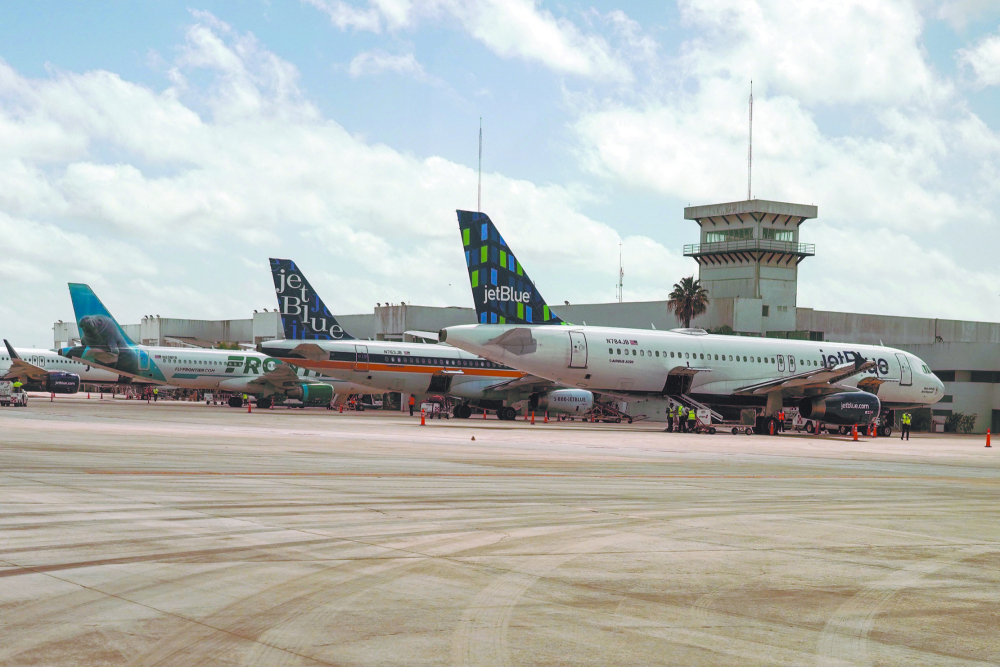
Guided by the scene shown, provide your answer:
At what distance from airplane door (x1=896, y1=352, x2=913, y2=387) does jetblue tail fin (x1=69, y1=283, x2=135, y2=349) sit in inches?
1641

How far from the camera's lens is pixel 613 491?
14.9m

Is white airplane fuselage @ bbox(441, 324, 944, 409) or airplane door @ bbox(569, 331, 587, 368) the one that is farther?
airplane door @ bbox(569, 331, 587, 368)

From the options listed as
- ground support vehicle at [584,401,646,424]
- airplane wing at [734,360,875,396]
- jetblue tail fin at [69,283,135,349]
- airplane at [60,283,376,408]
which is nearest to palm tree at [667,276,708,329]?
ground support vehicle at [584,401,646,424]

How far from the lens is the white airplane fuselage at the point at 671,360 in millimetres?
38281

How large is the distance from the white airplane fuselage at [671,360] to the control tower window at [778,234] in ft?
119

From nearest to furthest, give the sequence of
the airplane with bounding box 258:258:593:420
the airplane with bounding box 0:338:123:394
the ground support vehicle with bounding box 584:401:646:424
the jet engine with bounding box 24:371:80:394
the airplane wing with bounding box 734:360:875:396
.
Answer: the airplane wing with bounding box 734:360:875:396, the airplane with bounding box 258:258:593:420, the ground support vehicle with bounding box 584:401:646:424, the airplane with bounding box 0:338:123:394, the jet engine with bounding box 24:371:80:394

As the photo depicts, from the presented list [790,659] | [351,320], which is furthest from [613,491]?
[351,320]

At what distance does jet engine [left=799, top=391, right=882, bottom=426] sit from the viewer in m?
41.6

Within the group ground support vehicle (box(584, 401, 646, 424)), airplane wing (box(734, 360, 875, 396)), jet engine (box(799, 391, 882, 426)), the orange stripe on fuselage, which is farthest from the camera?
ground support vehicle (box(584, 401, 646, 424))

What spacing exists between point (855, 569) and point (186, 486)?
8721mm

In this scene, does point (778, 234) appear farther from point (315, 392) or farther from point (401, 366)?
point (401, 366)

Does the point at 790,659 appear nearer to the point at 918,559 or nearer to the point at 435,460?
the point at 918,559

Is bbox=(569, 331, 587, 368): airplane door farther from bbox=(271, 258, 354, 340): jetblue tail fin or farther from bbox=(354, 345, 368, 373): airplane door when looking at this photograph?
bbox=(271, 258, 354, 340): jetblue tail fin

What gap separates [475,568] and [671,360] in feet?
112
